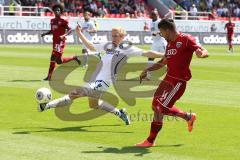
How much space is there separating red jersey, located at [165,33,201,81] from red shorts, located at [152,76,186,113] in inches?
3.8

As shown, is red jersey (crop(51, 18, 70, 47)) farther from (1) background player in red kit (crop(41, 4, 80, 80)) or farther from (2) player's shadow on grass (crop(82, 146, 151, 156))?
(2) player's shadow on grass (crop(82, 146, 151, 156))

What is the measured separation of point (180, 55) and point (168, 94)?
64 cm

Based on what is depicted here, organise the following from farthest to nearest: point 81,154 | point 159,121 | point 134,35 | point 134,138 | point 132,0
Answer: point 132,0, point 134,35, point 134,138, point 159,121, point 81,154

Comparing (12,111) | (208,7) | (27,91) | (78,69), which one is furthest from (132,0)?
(12,111)

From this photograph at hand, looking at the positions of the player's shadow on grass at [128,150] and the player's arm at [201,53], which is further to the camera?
the player's shadow on grass at [128,150]

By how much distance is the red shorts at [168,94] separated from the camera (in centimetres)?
995

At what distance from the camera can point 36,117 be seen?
13.1 metres

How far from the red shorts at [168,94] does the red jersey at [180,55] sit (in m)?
0.10

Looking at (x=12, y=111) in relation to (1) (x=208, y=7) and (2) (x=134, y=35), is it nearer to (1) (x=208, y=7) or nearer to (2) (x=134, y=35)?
(2) (x=134, y=35)

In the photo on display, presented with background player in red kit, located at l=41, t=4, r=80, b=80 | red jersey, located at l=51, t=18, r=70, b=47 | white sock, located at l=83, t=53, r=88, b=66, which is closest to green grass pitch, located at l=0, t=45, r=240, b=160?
background player in red kit, located at l=41, t=4, r=80, b=80

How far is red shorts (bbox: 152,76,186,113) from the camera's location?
9.95m

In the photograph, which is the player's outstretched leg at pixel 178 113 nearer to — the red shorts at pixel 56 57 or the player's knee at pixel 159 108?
the player's knee at pixel 159 108

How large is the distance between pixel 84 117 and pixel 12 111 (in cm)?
167

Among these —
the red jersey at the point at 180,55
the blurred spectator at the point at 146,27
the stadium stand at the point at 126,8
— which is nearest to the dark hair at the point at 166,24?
the red jersey at the point at 180,55
